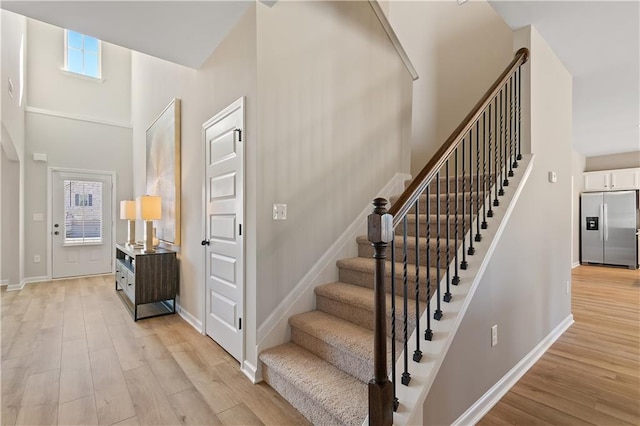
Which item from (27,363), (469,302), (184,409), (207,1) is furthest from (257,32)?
(27,363)

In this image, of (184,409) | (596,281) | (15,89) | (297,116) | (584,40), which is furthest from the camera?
(596,281)

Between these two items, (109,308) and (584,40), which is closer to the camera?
(584,40)

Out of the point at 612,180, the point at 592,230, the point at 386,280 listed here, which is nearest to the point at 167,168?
the point at 386,280

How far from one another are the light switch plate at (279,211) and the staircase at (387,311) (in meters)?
0.68

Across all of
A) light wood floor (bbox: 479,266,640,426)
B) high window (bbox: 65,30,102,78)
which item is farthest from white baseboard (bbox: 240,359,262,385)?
high window (bbox: 65,30,102,78)

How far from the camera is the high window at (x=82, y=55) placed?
20.1ft

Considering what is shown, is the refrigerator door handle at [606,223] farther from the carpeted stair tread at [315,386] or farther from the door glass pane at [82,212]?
the door glass pane at [82,212]

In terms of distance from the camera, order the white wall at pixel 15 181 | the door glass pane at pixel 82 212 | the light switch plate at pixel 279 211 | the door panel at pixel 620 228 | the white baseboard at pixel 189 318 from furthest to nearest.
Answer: the door panel at pixel 620 228 < the door glass pane at pixel 82 212 < the white wall at pixel 15 181 < the white baseboard at pixel 189 318 < the light switch plate at pixel 279 211

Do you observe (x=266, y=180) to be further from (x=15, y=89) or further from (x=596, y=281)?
(x=596, y=281)

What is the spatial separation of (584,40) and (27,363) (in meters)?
5.41

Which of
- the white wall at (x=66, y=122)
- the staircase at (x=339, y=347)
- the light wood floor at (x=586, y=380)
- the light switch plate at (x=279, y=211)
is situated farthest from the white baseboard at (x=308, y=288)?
the white wall at (x=66, y=122)

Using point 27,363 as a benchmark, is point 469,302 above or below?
above

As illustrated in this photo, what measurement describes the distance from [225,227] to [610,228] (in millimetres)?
8219

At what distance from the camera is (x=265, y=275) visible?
7.29 ft
